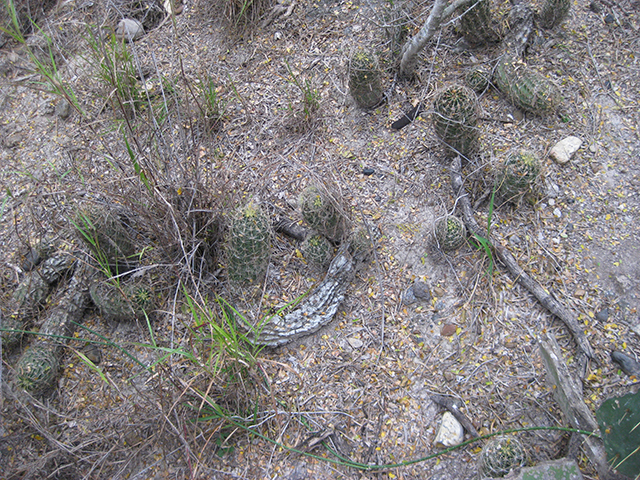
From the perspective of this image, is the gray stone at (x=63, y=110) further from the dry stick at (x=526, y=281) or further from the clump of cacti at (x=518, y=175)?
the clump of cacti at (x=518, y=175)

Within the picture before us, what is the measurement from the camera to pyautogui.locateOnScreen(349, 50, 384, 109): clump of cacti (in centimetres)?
238

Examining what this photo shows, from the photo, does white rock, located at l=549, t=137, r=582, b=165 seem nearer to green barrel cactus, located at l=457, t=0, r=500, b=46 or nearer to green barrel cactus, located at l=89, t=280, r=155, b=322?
green barrel cactus, located at l=457, t=0, r=500, b=46

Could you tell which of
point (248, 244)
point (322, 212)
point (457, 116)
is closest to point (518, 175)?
point (457, 116)

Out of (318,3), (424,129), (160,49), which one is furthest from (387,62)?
(160,49)

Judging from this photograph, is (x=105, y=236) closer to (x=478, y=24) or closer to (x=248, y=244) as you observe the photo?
(x=248, y=244)

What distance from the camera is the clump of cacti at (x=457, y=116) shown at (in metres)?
2.12

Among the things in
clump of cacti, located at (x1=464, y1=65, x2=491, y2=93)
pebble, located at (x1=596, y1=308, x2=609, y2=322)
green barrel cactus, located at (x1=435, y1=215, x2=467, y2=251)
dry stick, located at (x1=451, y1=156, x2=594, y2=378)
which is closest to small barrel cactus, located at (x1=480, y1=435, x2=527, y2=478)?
dry stick, located at (x1=451, y1=156, x2=594, y2=378)

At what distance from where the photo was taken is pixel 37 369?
1.98 m

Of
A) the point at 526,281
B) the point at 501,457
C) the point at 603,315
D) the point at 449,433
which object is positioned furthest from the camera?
the point at 526,281

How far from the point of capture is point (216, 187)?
2.21 metres

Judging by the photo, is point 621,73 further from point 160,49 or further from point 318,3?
point 160,49

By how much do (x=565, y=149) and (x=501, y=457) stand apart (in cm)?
157

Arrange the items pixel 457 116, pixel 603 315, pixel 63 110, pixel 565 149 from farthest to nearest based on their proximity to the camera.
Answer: pixel 63 110 < pixel 565 149 < pixel 457 116 < pixel 603 315

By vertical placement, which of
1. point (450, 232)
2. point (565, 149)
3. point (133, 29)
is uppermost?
point (133, 29)
